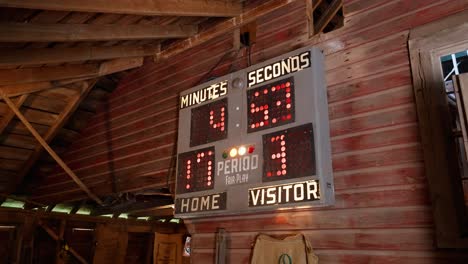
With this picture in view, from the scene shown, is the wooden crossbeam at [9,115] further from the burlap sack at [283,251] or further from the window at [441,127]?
the window at [441,127]

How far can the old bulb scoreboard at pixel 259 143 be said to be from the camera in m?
2.56

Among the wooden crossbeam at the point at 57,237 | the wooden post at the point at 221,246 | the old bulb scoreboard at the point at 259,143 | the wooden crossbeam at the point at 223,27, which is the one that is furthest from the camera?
the wooden crossbeam at the point at 57,237

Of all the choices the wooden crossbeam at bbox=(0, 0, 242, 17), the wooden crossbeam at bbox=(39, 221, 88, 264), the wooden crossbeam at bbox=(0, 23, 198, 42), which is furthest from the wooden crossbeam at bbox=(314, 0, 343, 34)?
the wooden crossbeam at bbox=(39, 221, 88, 264)

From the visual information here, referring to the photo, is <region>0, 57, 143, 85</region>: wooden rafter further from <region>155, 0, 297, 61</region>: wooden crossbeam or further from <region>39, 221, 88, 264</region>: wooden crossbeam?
<region>39, 221, 88, 264</region>: wooden crossbeam

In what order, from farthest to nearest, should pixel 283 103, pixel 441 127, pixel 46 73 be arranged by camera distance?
pixel 46 73, pixel 283 103, pixel 441 127

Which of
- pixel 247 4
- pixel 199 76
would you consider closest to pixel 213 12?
pixel 247 4

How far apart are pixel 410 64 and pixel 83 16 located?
291cm

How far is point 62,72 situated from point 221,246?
9.31 feet

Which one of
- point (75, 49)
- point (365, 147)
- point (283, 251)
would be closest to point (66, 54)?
point (75, 49)

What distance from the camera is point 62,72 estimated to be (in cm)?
433

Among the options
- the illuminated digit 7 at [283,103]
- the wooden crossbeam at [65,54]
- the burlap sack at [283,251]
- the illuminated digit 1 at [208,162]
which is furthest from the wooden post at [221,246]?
the wooden crossbeam at [65,54]

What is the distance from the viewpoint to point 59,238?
259 inches

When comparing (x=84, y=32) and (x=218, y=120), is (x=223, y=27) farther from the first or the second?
(x=84, y=32)

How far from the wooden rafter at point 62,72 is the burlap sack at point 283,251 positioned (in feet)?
9.88
